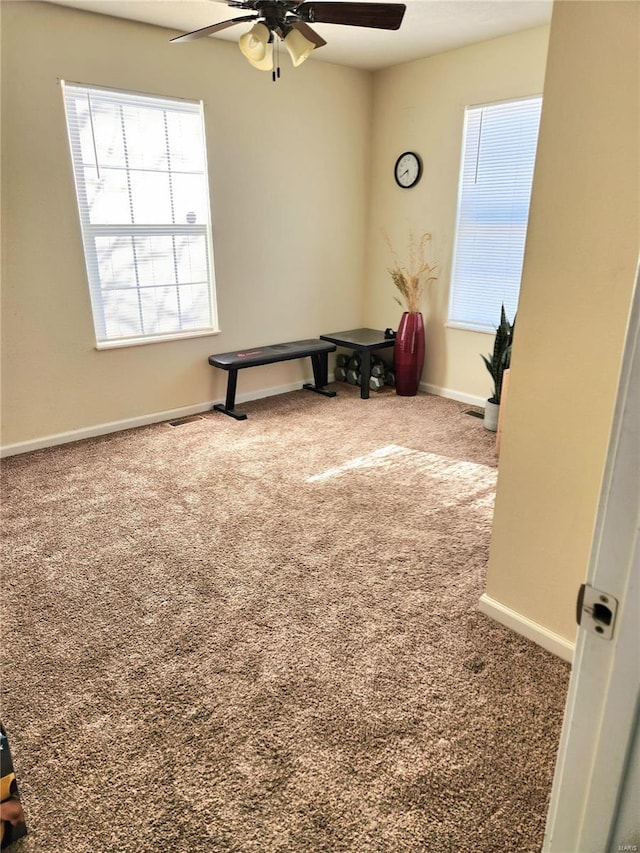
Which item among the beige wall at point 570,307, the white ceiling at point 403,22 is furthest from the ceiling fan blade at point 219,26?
the beige wall at point 570,307

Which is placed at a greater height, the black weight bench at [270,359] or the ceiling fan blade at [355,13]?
the ceiling fan blade at [355,13]

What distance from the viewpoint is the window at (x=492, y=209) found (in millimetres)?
3830

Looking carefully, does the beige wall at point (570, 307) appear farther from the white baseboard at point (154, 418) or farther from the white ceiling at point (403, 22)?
the white baseboard at point (154, 418)

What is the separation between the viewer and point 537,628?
1.89 meters

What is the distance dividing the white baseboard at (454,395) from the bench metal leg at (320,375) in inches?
32.9

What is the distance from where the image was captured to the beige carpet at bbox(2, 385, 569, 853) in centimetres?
134

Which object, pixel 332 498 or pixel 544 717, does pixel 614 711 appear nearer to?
pixel 544 717

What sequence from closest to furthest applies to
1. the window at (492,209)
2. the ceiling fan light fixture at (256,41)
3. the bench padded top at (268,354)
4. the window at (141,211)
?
the ceiling fan light fixture at (256,41) < the window at (141,211) < the window at (492,209) < the bench padded top at (268,354)

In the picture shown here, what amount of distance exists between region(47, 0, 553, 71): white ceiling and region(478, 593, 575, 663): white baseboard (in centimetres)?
314

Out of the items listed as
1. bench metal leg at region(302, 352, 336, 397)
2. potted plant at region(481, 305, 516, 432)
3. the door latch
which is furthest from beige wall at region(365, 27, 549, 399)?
the door latch

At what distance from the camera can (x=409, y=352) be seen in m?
4.56

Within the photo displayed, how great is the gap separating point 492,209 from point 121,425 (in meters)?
3.18

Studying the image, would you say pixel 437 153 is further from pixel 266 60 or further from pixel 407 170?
pixel 266 60

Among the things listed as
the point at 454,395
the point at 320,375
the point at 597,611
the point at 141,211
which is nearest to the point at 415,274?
the point at 454,395
